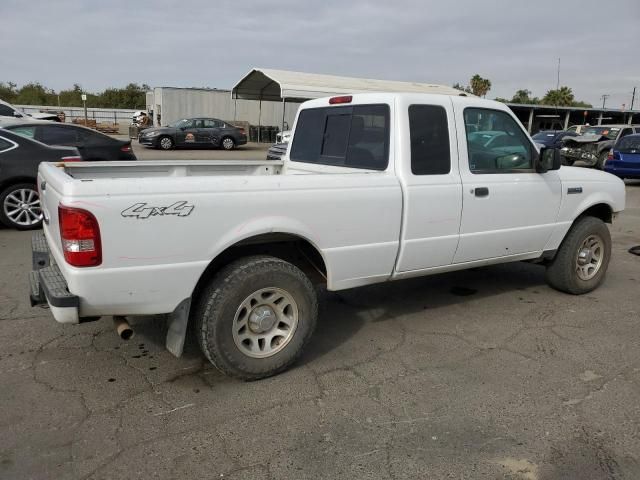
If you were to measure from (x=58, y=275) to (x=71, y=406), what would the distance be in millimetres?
776

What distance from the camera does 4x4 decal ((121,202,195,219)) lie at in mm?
2902

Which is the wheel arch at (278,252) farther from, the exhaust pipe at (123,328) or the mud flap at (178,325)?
the exhaust pipe at (123,328)

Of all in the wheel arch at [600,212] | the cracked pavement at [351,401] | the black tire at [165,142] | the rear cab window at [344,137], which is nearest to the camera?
the cracked pavement at [351,401]

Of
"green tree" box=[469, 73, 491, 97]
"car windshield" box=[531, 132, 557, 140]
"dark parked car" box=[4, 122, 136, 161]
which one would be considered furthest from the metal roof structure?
"green tree" box=[469, 73, 491, 97]

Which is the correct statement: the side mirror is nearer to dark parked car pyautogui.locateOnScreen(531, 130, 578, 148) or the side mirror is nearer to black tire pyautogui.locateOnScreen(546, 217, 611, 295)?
black tire pyautogui.locateOnScreen(546, 217, 611, 295)

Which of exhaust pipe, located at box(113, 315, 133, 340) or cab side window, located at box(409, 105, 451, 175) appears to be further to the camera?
cab side window, located at box(409, 105, 451, 175)

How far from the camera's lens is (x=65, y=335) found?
419 centimetres

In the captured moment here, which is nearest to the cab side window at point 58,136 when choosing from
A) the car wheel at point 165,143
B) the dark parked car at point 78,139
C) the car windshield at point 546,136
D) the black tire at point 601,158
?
the dark parked car at point 78,139

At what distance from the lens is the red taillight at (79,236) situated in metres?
2.81

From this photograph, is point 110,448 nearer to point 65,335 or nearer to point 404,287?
point 65,335

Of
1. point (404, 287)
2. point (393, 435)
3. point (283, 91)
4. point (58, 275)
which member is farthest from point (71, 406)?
point (283, 91)

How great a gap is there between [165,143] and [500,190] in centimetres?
2271

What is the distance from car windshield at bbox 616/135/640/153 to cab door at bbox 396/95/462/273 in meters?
13.6

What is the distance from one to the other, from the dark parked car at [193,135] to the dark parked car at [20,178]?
1719cm
